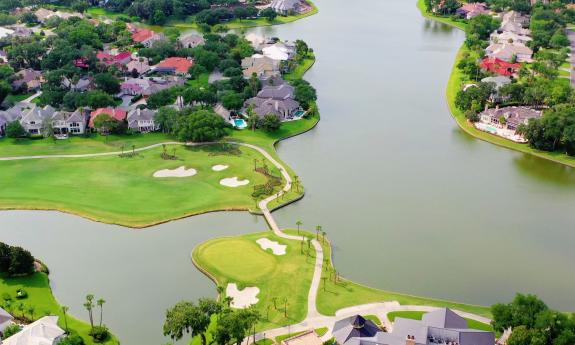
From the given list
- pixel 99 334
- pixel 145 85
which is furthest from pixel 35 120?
pixel 99 334

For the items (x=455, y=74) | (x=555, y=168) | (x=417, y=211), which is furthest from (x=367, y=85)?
(x=417, y=211)

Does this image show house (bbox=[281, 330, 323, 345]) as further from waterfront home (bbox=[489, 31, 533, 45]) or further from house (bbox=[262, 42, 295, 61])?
waterfront home (bbox=[489, 31, 533, 45])

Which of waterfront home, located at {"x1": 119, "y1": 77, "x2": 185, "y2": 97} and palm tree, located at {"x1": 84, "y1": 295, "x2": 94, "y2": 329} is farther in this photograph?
waterfront home, located at {"x1": 119, "y1": 77, "x2": 185, "y2": 97}

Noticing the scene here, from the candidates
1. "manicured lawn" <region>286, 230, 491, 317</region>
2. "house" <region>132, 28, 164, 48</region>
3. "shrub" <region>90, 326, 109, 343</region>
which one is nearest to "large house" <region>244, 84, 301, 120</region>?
"manicured lawn" <region>286, 230, 491, 317</region>

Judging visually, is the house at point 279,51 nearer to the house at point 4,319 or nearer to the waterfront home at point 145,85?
the waterfront home at point 145,85

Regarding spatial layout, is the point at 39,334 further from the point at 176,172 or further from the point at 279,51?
the point at 279,51

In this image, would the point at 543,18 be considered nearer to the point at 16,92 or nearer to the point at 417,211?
the point at 417,211
